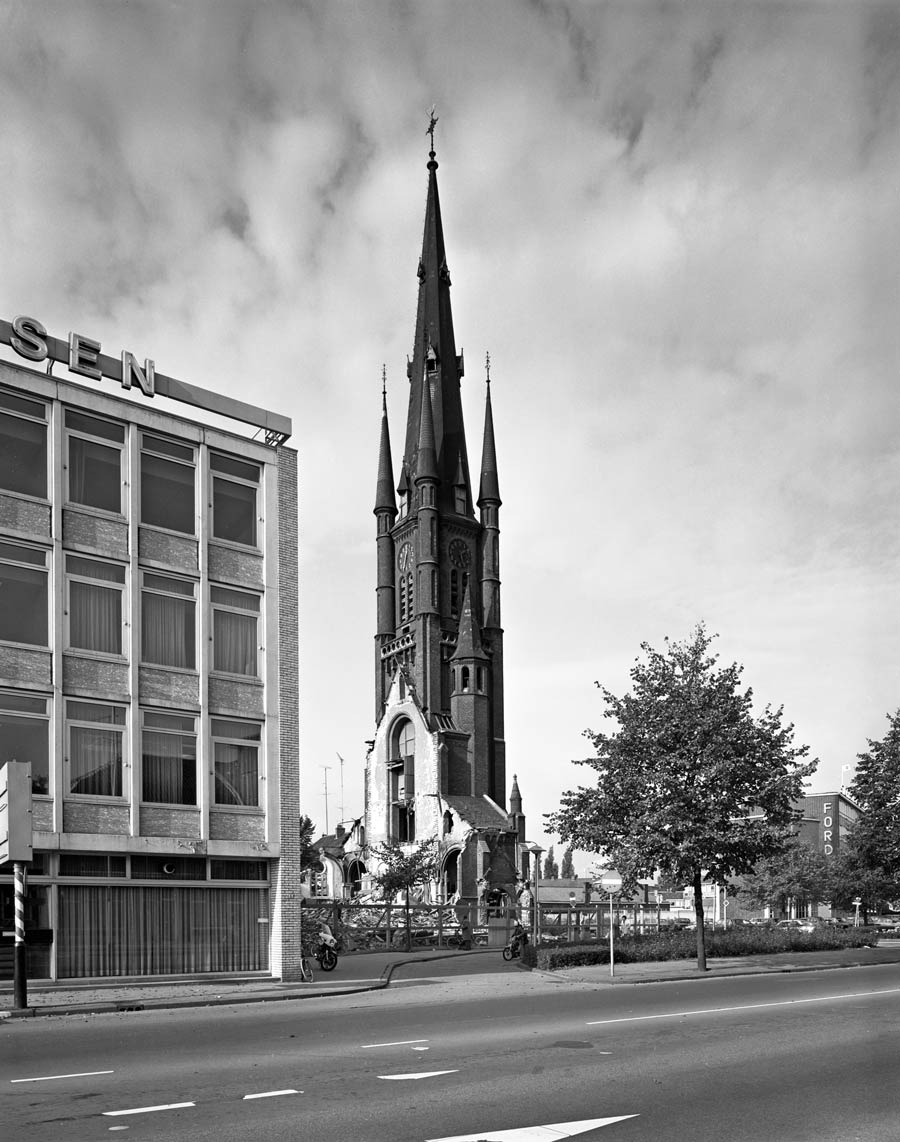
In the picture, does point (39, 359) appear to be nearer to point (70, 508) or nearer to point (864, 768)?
point (70, 508)

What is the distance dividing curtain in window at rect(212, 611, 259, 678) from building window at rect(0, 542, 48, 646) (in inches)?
161

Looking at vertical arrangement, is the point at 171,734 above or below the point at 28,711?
below

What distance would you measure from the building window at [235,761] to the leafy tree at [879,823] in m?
30.9

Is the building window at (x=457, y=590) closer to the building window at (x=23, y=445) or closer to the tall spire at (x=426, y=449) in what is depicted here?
the tall spire at (x=426, y=449)

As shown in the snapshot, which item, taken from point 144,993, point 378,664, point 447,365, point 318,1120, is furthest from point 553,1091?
point 447,365

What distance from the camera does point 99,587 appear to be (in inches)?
1006

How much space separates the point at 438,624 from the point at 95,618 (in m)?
74.1

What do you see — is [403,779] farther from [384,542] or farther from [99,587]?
[99,587]

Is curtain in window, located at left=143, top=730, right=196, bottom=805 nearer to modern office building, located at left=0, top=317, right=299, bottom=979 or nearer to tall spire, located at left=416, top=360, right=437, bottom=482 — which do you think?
modern office building, located at left=0, top=317, right=299, bottom=979

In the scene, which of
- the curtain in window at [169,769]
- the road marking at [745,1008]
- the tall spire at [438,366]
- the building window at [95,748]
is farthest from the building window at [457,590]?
the road marking at [745,1008]

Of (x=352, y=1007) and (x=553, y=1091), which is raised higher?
(x=553, y=1091)

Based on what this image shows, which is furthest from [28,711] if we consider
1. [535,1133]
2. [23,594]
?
[535,1133]

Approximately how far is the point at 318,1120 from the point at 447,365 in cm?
10335

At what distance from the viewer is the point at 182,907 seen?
25.7 metres
